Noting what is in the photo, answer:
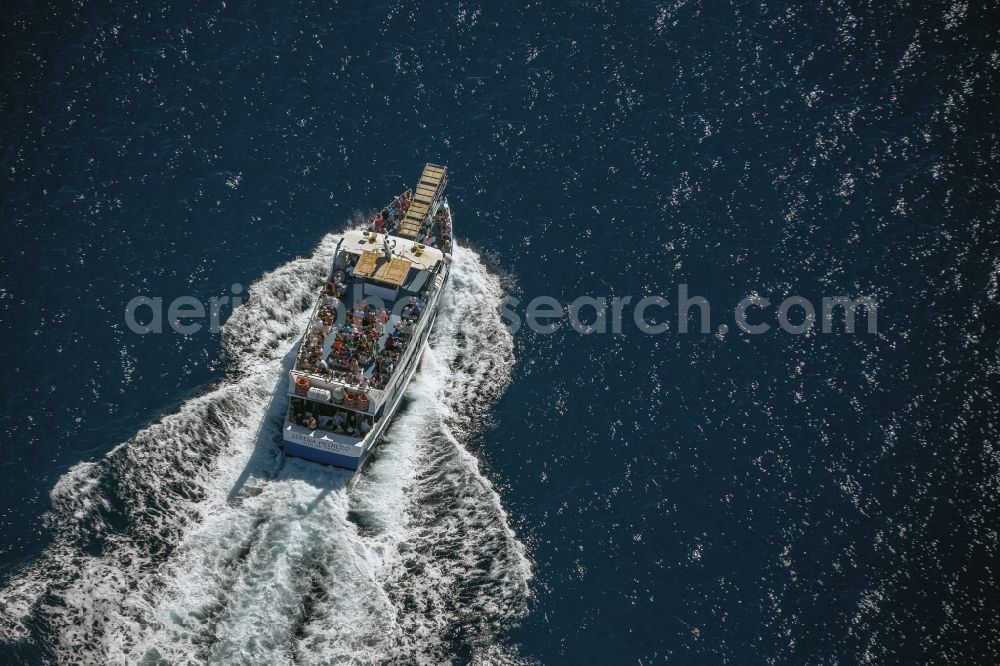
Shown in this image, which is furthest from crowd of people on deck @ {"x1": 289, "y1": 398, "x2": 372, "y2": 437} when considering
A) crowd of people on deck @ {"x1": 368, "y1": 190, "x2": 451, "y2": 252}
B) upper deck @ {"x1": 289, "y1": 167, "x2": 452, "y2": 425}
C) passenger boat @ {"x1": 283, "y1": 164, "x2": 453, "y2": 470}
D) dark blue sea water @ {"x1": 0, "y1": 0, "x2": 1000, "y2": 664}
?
crowd of people on deck @ {"x1": 368, "y1": 190, "x2": 451, "y2": 252}

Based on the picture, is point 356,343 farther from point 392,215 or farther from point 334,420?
point 392,215

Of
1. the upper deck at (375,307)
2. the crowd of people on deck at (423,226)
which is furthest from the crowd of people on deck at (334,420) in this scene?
the crowd of people on deck at (423,226)

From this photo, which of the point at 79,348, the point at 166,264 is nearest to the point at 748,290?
the point at 166,264

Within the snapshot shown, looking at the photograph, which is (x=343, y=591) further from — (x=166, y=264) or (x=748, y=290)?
(x=748, y=290)

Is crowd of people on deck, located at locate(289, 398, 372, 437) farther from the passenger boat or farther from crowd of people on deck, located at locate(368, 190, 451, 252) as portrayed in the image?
crowd of people on deck, located at locate(368, 190, 451, 252)

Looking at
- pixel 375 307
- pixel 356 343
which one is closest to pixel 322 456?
pixel 356 343

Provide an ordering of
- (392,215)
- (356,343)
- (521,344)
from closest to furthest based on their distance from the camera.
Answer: (356,343) < (521,344) < (392,215)
